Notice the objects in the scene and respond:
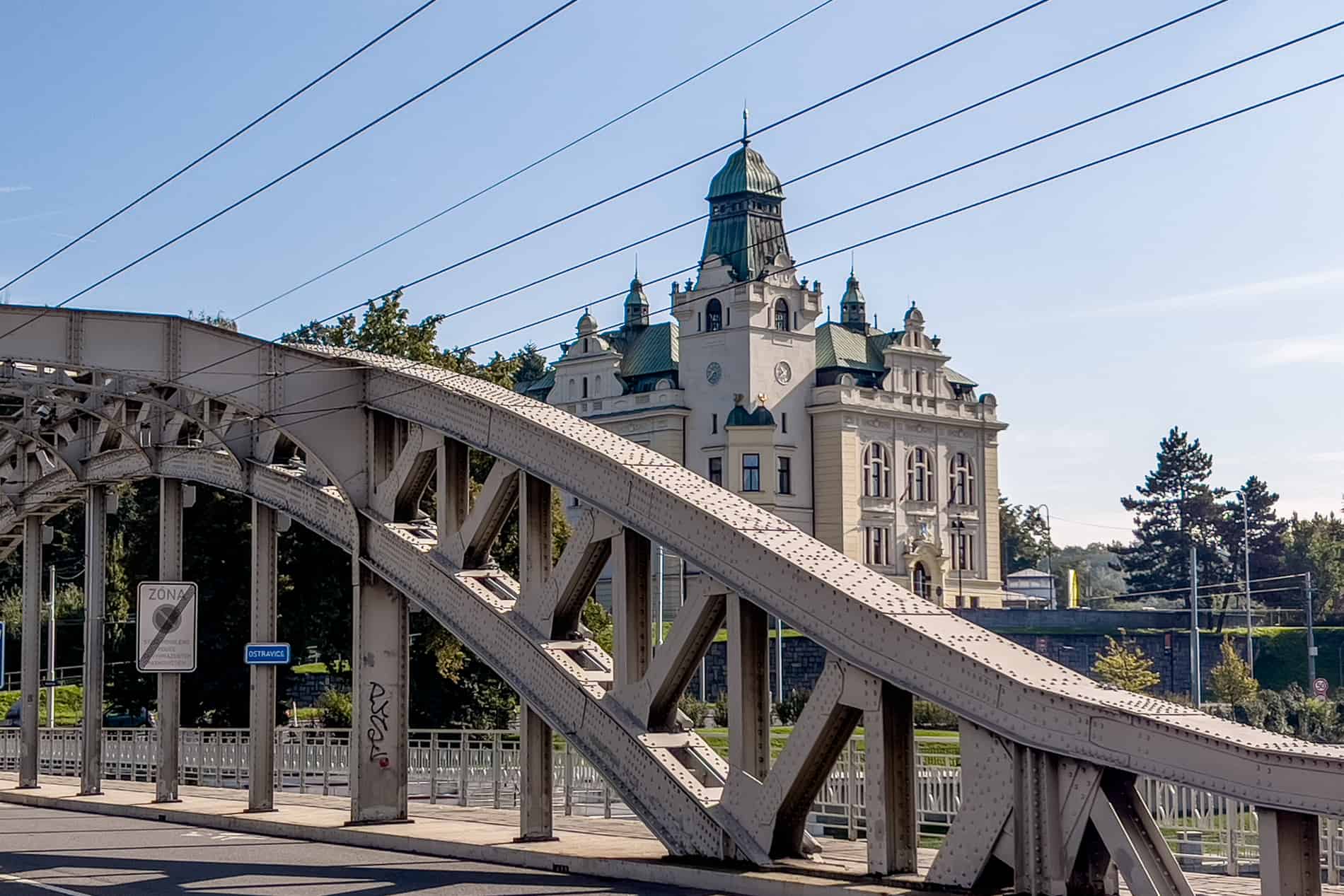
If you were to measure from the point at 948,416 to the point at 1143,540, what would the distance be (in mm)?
35114

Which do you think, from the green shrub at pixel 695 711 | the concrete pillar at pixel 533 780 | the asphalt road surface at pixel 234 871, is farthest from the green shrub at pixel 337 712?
the concrete pillar at pixel 533 780

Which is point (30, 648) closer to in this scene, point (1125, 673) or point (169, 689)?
point (169, 689)

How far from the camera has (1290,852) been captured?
11047 millimetres

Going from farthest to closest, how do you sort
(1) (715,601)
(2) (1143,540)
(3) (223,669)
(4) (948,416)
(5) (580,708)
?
(2) (1143,540) → (4) (948,416) → (3) (223,669) → (5) (580,708) → (1) (715,601)

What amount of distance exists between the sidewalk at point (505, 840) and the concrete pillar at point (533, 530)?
8.67ft

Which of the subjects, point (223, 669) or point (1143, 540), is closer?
point (223, 669)

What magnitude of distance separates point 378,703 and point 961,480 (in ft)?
272

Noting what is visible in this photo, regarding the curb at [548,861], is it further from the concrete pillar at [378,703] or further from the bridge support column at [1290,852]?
the bridge support column at [1290,852]

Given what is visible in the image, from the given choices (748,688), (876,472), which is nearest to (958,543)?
(876,472)

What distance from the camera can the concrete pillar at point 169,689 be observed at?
83.9 ft

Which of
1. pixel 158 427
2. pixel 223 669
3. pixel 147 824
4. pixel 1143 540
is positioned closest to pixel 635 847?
pixel 147 824

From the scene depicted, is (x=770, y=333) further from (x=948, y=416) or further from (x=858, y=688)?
(x=858, y=688)

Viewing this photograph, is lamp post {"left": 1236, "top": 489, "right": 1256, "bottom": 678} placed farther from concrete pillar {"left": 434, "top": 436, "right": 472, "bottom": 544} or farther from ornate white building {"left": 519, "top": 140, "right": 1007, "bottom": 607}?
concrete pillar {"left": 434, "top": 436, "right": 472, "bottom": 544}

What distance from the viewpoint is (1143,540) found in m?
128
